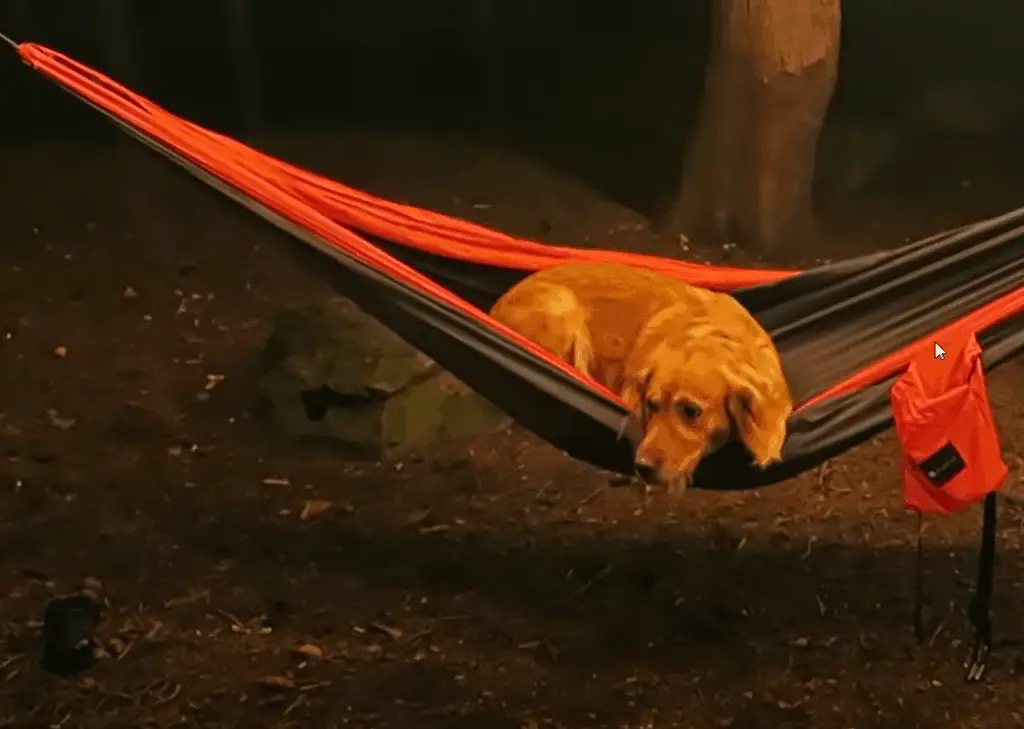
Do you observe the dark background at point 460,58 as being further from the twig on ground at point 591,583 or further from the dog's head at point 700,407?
the dog's head at point 700,407

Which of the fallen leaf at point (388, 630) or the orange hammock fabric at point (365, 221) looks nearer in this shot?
the orange hammock fabric at point (365, 221)

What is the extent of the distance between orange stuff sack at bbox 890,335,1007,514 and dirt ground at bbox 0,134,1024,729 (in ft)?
1.43

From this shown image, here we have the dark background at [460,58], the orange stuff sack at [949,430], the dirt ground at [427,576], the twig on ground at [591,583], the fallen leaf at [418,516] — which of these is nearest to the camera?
the orange stuff sack at [949,430]

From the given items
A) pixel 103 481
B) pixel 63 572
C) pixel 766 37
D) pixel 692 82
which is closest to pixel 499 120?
pixel 692 82

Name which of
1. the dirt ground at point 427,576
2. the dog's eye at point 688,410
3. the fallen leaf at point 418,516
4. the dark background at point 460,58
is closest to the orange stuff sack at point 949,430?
the dog's eye at point 688,410

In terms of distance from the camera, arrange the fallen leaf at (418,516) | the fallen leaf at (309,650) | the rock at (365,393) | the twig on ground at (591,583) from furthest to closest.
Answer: the rock at (365,393)
the fallen leaf at (418,516)
the twig on ground at (591,583)
the fallen leaf at (309,650)

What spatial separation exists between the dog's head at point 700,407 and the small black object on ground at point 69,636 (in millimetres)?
981

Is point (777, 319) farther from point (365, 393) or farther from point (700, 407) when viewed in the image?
point (365, 393)

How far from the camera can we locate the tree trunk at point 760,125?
11.7 feet

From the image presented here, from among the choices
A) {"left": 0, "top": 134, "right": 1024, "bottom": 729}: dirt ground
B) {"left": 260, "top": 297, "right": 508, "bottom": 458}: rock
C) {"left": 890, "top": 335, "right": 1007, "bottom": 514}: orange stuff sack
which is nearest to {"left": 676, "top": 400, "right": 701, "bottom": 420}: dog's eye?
{"left": 890, "top": 335, "right": 1007, "bottom": 514}: orange stuff sack

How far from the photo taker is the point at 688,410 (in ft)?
5.95

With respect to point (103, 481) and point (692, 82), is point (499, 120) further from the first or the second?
point (103, 481)

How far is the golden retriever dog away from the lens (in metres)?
1.82

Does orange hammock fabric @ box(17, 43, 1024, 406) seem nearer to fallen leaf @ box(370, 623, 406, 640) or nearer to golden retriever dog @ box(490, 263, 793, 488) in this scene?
golden retriever dog @ box(490, 263, 793, 488)
